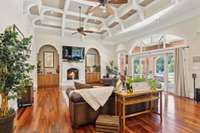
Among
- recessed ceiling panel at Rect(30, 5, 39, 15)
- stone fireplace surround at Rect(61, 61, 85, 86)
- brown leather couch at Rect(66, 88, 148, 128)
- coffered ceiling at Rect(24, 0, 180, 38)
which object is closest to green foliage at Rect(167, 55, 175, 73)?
coffered ceiling at Rect(24, 0, 180, 38)

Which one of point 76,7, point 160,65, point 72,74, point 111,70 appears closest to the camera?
point 76,7

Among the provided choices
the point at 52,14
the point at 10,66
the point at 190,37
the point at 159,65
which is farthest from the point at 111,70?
the point at 10,66

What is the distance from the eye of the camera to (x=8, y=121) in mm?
2191

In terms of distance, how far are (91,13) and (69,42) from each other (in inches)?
166

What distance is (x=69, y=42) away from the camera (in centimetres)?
1008

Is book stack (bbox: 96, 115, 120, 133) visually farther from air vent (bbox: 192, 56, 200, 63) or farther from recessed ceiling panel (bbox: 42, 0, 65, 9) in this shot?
recessed ceiling panel (bbox: 42, 0, 65, 9)

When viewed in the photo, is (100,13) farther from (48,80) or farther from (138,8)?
(48,80)

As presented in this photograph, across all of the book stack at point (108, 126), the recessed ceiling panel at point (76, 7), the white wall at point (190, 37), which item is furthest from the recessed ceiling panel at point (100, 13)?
the book stack at point (108, 126)

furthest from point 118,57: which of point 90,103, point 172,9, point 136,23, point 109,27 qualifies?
point 90,103

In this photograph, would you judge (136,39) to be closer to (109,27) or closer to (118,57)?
(109,27)

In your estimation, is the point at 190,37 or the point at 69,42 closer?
the point at 190,37

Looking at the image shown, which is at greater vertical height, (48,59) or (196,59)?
(48,59)

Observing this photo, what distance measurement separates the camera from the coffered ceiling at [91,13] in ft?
18.6

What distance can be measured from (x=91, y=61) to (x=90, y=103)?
8404 mm
